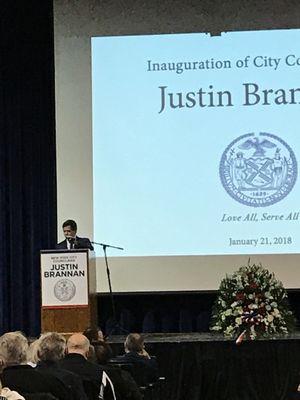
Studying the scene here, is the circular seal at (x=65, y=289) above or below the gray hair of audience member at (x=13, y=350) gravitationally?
above

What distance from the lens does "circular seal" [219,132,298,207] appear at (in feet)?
31.3

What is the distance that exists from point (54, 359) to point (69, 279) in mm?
2783

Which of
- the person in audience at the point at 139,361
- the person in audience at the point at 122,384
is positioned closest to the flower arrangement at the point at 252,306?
the person in audience at the point at 139,361

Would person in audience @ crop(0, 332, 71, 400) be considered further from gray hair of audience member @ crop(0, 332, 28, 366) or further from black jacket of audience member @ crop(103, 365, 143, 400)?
black jacket of audience member @ crop(103, 365, 143, 400)

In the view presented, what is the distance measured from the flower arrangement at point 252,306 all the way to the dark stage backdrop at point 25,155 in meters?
2.57

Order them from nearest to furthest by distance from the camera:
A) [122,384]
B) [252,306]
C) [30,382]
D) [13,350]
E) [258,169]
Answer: [30,382], [13,350], [122,384], [252,306], [258,169]

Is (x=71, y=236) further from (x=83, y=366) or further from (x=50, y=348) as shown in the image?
(x=50, y=348)

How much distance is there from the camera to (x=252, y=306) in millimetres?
8211

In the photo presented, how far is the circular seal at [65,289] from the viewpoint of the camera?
745cm

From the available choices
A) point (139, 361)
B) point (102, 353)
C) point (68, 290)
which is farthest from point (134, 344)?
point (68, 290)

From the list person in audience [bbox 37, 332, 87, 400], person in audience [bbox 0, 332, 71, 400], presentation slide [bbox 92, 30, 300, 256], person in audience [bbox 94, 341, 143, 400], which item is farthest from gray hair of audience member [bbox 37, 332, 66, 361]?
presentation slide [bbox 92, 30, 300, 256]

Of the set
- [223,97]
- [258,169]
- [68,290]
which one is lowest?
[68,290]

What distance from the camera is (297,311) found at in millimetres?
10117

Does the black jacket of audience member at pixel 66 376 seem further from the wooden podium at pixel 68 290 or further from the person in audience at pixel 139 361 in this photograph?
the wooden podium at pixel 68 290
